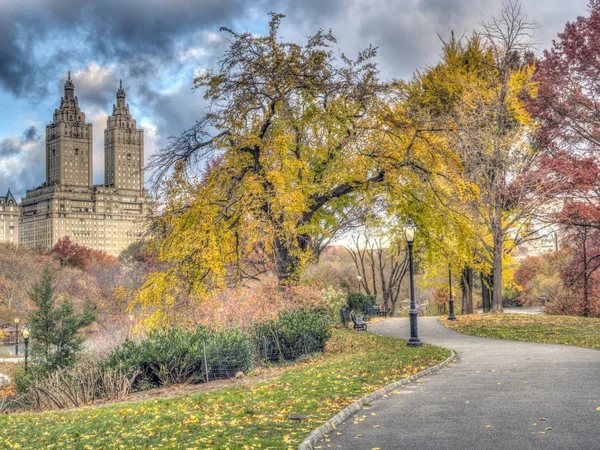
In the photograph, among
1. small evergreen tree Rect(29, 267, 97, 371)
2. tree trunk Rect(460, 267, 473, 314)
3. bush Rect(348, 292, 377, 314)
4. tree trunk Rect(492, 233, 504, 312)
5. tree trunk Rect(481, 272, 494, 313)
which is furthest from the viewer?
tree trunk Rect(460, 267, 473, 314)

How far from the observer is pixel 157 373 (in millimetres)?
15266

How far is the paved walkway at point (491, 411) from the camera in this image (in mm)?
7367

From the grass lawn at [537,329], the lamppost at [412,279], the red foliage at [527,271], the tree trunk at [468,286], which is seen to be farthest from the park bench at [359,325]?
the red foliage at [527,271]

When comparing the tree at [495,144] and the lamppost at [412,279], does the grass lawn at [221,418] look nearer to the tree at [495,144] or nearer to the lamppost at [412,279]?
the lamppost at [412,279]

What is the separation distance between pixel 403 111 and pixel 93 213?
554 feet

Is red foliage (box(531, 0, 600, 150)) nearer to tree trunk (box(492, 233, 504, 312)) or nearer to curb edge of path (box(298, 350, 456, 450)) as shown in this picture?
tree trunk (box(492, 233, 504, 312))

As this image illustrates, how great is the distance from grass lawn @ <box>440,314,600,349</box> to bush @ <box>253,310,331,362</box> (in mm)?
6907

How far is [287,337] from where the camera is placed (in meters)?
18.4

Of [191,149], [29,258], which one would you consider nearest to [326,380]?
[191,149]

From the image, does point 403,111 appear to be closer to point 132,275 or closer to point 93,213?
point 132,275

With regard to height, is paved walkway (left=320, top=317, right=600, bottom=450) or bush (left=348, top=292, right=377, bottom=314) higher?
bush (left=348, top=292, right=377, bottom=314)

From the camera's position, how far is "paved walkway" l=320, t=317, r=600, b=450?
7.37 meters

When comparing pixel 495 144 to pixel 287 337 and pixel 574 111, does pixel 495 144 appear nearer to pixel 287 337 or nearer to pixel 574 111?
pixel 574 111

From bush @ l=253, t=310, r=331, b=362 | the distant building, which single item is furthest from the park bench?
the distant building
